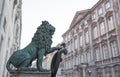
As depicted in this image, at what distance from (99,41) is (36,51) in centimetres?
1870

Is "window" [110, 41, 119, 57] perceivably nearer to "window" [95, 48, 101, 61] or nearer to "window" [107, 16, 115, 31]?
"window" [107, 16, 115, 31]

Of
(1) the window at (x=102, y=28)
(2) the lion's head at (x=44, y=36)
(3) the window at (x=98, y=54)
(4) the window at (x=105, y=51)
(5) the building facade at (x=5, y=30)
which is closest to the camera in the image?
(2) the lion's head at (x=44, y=36)

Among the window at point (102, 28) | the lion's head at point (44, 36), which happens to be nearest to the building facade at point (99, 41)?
the window at point (102, 28)

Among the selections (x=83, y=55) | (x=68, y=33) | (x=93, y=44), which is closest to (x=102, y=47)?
(x=93, y=44)

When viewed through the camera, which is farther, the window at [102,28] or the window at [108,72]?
the window at [102,28]

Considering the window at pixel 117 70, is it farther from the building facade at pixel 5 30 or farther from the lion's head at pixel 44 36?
the lion's head at pixel 44 36

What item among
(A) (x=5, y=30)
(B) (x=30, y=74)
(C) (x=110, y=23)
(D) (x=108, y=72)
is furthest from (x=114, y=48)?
(B) (x=30, y=74)

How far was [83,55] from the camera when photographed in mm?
27406

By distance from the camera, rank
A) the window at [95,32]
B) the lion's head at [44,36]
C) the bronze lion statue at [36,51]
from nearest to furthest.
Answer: the bronze lion statue at [36,51]
the lion's head at [44,36]
the window at [95,32]

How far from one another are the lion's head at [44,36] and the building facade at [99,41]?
1470cm

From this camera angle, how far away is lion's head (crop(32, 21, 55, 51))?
178 inches

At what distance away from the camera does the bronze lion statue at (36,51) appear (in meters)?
4.26

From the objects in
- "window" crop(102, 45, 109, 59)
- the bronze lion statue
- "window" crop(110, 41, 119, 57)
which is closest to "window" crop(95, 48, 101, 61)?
"window" crop(102, 45, 109, 59)

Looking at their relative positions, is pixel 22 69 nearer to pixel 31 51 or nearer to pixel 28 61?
pixel 28 61
